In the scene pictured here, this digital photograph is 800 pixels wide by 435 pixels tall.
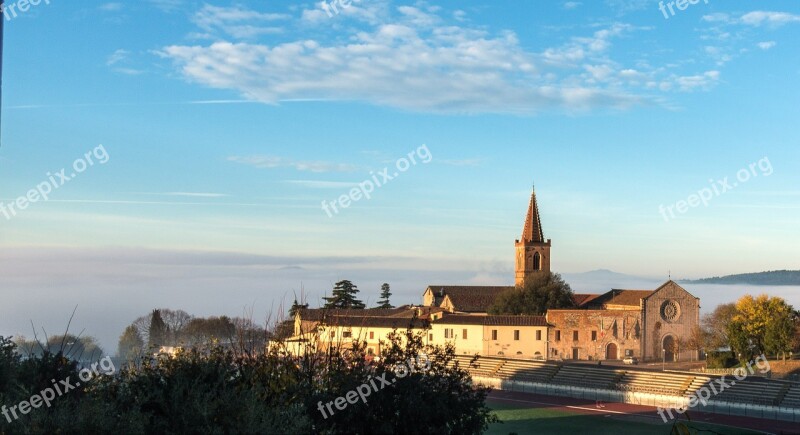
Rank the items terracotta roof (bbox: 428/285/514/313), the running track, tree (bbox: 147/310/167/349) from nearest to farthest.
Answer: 1. the running track
2. tree (bbox: 147/310/167/349)
3. terracotta roof (bbox: 428/285/514/313)

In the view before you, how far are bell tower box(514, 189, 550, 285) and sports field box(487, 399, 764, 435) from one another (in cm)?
4560

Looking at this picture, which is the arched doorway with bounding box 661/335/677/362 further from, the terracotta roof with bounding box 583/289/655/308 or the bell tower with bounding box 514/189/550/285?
the bell tower with bounding box 514/189/550/285

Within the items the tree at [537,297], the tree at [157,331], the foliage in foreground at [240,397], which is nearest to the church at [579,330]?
the tree at [537,297]

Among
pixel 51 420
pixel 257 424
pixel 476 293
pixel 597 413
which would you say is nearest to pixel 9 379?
pixel 51 420

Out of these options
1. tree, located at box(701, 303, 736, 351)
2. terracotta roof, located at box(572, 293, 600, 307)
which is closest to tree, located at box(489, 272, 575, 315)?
terracotta roof, located at box(572, 293, 600, 307)

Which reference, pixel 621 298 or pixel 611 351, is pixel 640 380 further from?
pixel 621 298

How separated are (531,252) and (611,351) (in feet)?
63.9

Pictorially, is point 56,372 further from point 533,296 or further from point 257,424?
point 533,296

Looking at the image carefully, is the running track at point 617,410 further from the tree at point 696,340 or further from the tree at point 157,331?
the tree at point 157,331

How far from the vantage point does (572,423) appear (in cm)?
3791

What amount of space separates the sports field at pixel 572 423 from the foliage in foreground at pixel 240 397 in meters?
14.1

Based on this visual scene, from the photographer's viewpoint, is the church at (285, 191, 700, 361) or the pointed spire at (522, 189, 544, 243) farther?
the pointed spire at (522, 189, 544, 243)

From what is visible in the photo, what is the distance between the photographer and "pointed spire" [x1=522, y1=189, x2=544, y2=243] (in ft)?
295

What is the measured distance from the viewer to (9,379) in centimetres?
1752
